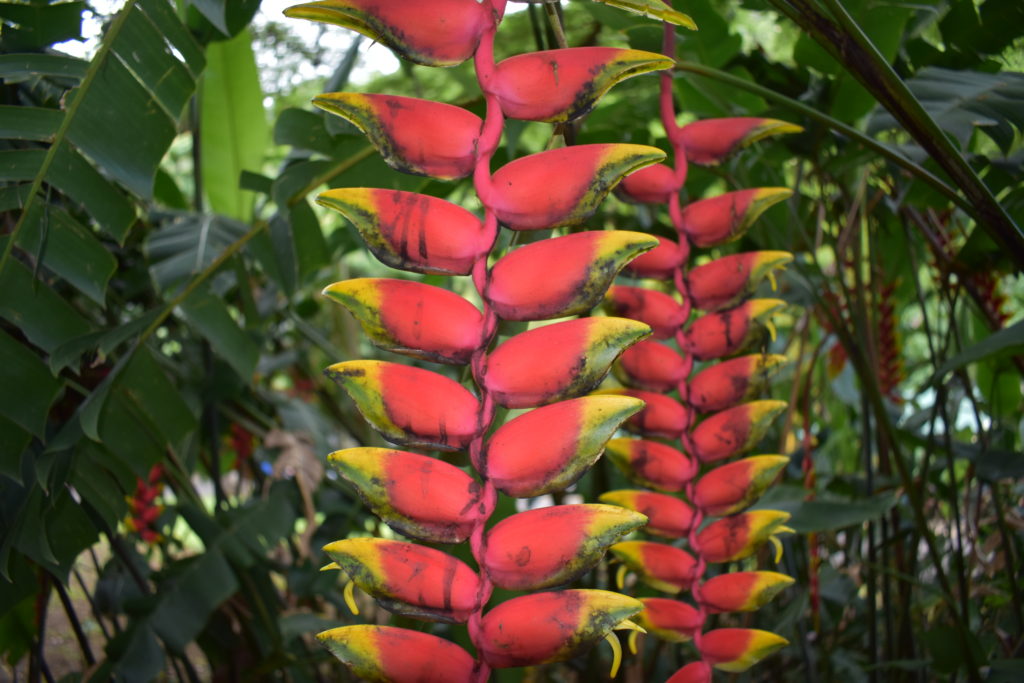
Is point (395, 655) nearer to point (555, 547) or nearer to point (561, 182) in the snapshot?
point (555, 547)

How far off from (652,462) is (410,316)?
9.2 inches

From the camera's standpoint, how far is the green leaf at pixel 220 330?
3.00ft

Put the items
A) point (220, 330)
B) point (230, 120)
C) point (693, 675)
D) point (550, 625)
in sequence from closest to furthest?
point (550, 625)
point (693, 675)
point (220, 330)
point (230, 120)

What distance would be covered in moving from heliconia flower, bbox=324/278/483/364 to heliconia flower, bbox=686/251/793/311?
9.0 inches

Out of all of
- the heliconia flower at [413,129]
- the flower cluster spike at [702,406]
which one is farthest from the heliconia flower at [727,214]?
the heliconia flower at [413,129]

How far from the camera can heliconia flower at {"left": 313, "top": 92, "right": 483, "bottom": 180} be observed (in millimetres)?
381

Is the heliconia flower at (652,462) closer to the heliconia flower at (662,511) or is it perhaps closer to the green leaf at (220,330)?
the heliconia flower at (662,511)

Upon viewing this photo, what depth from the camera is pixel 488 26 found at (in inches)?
15.4

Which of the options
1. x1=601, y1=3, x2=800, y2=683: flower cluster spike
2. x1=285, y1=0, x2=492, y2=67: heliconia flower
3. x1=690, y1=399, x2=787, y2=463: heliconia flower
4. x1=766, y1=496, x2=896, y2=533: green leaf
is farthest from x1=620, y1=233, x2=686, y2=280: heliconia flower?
x1=766, y1=496, x2=896, y2=533: green leaf

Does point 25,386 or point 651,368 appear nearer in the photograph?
point 651,368

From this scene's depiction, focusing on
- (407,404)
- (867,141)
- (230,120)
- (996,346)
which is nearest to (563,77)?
(407,404)

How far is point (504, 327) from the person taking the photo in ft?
1.76

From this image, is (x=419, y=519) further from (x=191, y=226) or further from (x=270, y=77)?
(x=270, y=77)

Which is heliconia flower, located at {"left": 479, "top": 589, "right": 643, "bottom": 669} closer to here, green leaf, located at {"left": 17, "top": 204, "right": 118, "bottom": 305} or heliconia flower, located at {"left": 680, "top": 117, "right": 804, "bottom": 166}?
heliconia flower, located at {"left": 680, "top": 117, "right": 804, "bottom": 166}
